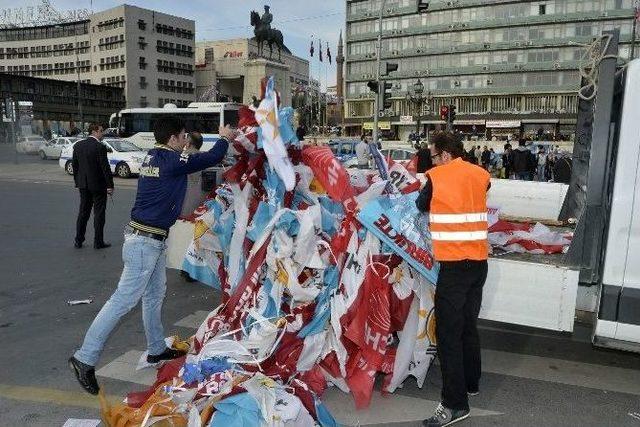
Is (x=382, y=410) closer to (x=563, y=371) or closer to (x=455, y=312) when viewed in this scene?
(x=455, y=312)

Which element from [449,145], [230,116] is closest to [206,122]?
[230,116]

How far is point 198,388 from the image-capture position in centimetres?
358

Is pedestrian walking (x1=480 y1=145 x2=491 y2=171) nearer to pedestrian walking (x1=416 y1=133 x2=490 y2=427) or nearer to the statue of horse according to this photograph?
pedestrian walking (x1=416 y1=133 x2=490 y2=427)

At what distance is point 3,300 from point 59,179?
16.8 metres

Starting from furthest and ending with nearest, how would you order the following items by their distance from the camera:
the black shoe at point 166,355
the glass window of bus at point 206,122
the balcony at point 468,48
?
the balcony at point 468,48
the glass window of bus at point 206,122
the black shoe at point 166,355

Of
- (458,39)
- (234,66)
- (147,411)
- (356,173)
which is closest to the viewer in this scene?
(147,411)

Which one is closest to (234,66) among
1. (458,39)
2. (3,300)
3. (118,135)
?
(458,39)

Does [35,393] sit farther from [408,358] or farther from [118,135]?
[118,135]

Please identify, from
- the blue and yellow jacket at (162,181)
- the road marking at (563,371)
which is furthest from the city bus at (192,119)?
the road marking at (563,371)

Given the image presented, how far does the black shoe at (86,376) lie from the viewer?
4051 mm

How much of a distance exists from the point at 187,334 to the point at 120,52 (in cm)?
9748

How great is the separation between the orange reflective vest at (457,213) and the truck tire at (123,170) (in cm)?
2036

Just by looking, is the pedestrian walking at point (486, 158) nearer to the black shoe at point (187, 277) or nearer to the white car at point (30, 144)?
the black shoe at point (187, 277)

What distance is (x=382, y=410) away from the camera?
3.95m
